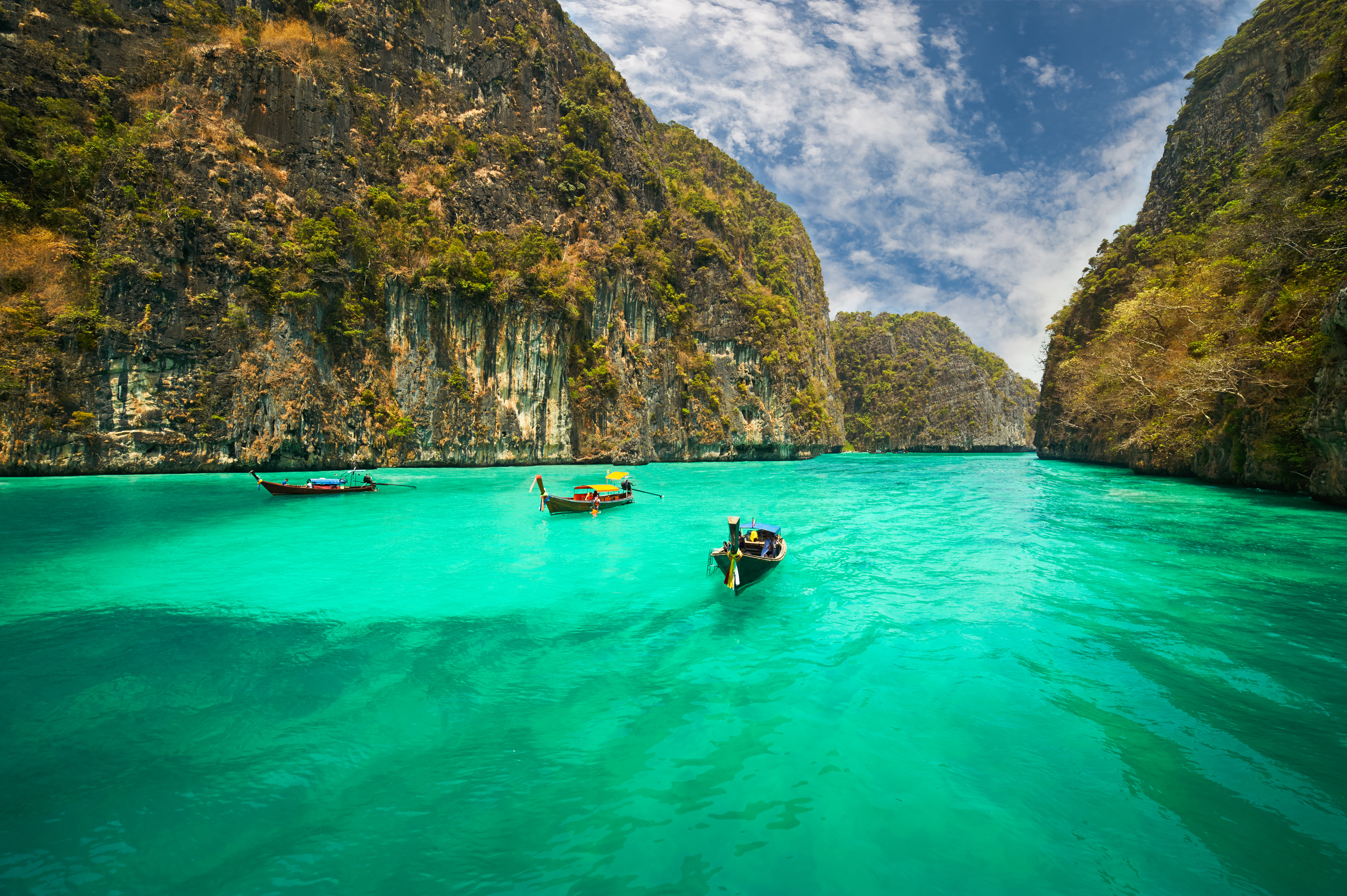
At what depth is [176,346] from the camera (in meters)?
32.8

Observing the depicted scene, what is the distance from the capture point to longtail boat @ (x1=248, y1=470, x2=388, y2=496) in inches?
950

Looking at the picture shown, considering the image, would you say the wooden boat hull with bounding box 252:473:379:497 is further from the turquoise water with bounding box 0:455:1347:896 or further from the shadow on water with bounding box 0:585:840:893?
the shadow on water with bounding box 0:585:840:893

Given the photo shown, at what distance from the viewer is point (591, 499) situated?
22.3 metres

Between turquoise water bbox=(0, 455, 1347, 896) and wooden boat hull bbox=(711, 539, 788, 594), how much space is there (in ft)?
1.88

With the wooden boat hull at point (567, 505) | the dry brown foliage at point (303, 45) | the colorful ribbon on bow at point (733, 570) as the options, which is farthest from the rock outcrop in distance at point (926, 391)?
the colorful ribbon on bow at point (733, 570)

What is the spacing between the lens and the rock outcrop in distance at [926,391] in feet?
346

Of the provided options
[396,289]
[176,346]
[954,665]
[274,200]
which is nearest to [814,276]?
[396,289]

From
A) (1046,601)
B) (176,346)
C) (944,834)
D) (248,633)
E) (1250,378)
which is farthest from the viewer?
(176,346)

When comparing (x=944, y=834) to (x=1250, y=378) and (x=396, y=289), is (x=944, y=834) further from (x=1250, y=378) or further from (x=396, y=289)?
(x=396, y=289)

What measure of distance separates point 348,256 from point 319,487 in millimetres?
22984

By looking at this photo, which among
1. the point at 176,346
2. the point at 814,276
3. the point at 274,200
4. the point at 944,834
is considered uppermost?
the point at 814,276

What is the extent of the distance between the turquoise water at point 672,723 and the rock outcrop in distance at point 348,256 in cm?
2450

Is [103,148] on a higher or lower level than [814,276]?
lower

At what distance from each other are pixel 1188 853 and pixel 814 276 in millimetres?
101194
